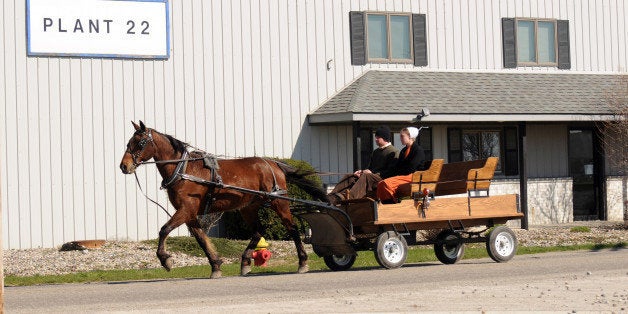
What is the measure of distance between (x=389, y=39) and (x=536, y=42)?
4.25 m

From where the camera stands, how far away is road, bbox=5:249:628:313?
11.6 metres

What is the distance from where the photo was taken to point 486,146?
29.1m

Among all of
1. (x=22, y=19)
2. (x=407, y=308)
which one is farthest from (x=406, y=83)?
(x=407, y=308)

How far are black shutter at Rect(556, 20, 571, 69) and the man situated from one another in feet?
45.2

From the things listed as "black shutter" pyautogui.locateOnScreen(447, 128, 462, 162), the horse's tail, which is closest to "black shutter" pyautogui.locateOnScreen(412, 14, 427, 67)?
"black shutter" pyautogui.locateOnScreen(447, 128, 462, 162)

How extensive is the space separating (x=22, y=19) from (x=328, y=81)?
7.18 metres

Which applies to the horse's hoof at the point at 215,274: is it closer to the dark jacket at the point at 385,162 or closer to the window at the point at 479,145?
the dark jacket at the point at 385,162

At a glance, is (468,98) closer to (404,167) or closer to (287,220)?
(404,167)

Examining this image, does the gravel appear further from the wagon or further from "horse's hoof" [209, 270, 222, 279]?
the wagon

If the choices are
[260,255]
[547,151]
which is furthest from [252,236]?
[547,151]

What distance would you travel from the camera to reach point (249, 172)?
16938 millimetres

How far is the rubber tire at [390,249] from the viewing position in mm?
16203

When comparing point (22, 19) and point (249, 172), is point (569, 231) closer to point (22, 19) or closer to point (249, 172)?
point (249, 172)

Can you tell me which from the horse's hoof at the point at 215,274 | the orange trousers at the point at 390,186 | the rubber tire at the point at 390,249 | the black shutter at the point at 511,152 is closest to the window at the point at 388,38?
the black shutter at the point at 511,152
